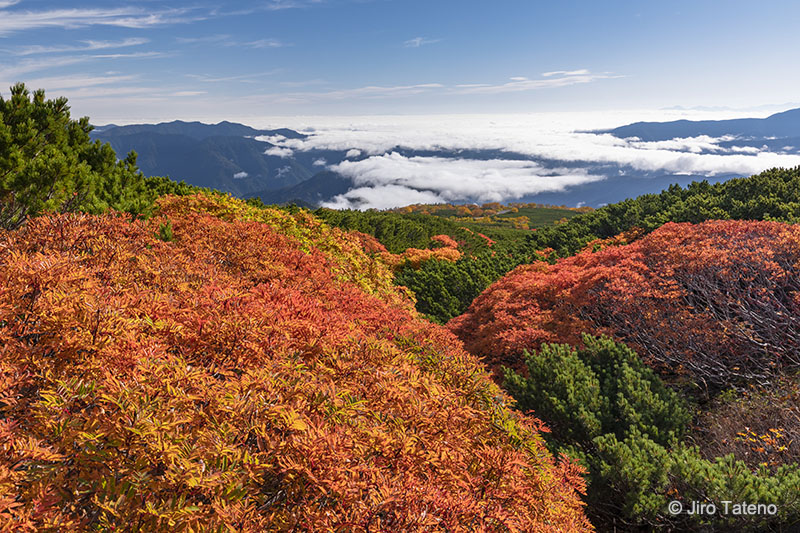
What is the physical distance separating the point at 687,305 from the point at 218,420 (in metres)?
12.0

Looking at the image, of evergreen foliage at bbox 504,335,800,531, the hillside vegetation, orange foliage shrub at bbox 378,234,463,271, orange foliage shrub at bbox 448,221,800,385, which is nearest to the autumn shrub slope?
the hillside vegetation

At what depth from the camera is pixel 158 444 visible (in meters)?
2.55

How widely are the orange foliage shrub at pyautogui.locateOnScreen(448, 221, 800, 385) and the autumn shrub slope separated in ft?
20.7

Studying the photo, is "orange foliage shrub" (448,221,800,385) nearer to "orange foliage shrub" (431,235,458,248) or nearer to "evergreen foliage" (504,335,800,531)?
"evergreen foliage" (504,335,800,531)

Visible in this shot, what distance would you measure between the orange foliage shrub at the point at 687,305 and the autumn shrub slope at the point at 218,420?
6.32 metres

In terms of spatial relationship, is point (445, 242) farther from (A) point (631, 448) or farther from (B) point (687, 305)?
(A) point (631, 448)

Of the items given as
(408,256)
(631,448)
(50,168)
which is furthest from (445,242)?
(50,168)

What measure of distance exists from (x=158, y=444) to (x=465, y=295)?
743 inches

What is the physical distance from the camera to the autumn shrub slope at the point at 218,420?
2580mm

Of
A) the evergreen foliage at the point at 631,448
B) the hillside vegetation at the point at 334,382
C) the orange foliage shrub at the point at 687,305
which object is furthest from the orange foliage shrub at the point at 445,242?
the evergreen foliage at the point at 631,448

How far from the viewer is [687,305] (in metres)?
11.2

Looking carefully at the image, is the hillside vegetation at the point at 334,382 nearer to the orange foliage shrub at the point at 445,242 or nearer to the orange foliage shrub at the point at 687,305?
the orange foliage shrub at the point at 687,305

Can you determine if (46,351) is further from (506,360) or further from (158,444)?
(506,360)

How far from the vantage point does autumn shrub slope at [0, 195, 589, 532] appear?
2580mm
